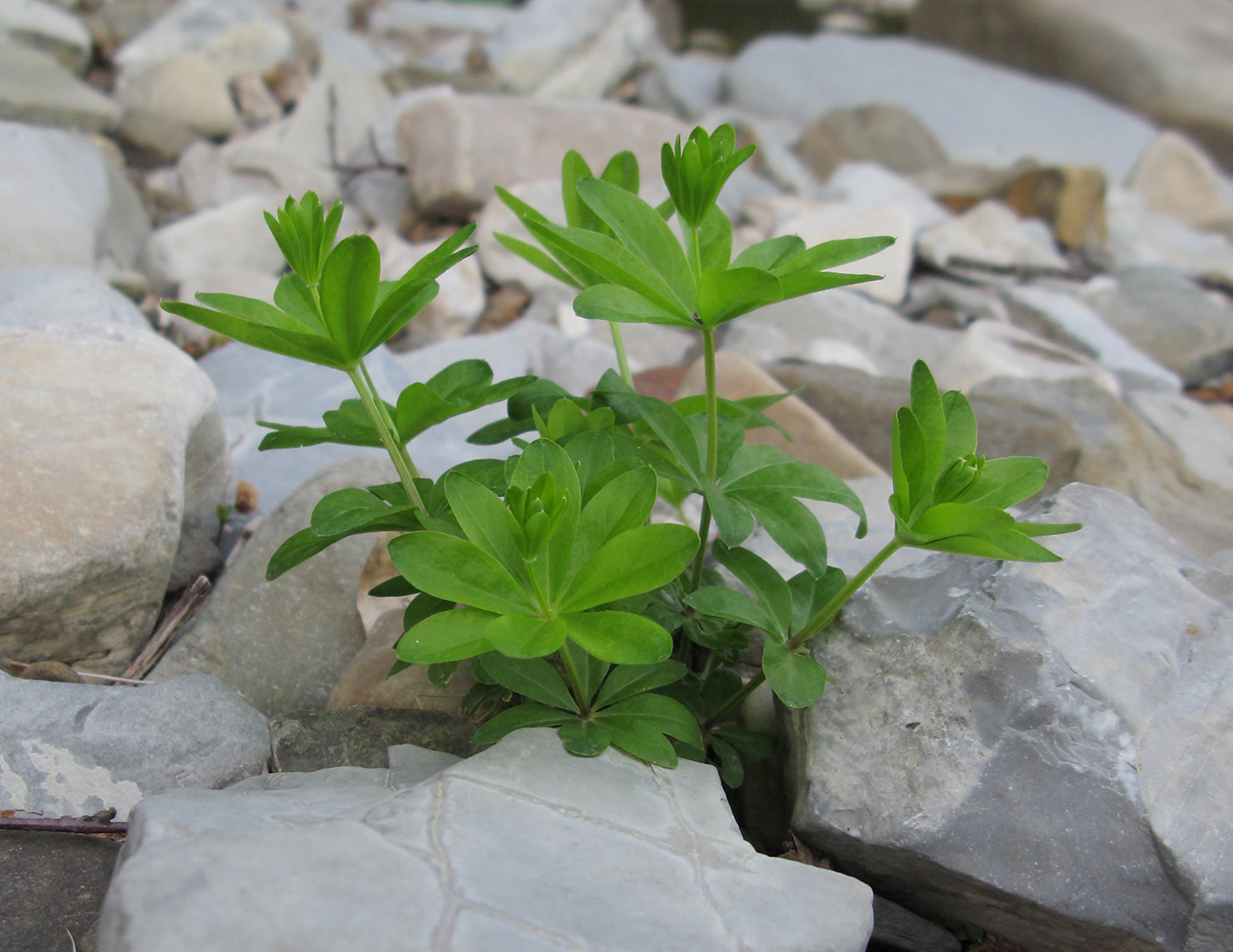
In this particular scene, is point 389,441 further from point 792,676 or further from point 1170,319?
point 1170,319

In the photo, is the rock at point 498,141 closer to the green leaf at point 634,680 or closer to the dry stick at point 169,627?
the dry stick at point 169,627

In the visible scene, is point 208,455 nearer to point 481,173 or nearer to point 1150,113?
point 481,173

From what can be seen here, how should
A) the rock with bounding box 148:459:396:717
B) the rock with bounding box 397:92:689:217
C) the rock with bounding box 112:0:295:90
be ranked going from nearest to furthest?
the rock with bounding box 148:459:396:717 < the rock with bounding box 397:92:689:217 < the rock with bounding box 112:0:295:90

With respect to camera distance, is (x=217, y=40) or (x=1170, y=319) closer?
(x=1170, y=319)

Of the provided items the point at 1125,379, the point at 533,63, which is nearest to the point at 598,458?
the point at 1125,379

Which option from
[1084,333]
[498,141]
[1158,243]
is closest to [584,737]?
[1084,333]

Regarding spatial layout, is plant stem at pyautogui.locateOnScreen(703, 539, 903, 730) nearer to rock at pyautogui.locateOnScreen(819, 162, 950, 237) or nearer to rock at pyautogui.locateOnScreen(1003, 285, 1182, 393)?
rock at pyautogui.locateOnScreen(1003, 285, 1182, 393)

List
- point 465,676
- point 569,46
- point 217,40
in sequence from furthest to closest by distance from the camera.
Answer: point 569,46, point 217,40, point 465,676

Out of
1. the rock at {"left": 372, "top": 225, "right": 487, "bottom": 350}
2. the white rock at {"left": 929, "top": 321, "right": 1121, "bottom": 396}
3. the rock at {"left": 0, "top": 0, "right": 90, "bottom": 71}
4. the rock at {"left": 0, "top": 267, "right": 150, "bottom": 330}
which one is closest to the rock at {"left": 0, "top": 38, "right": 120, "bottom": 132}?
the rock at {"left": 0, "top": 0, "right": 90, "bottom": 71}
